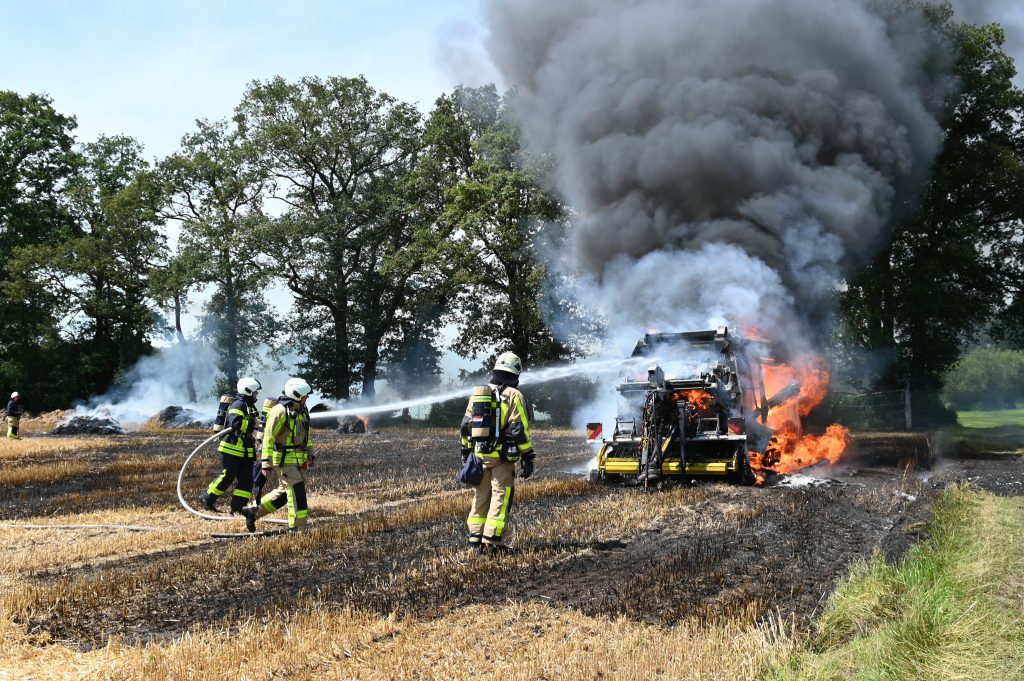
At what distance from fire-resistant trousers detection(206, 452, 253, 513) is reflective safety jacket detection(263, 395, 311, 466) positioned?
1481 millimetres

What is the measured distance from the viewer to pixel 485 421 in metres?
→ 7.57

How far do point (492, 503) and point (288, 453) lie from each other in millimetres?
2581

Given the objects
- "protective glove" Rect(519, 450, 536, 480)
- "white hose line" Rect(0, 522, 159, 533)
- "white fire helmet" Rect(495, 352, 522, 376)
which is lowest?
"white hose line" Rect(0, 522, 159, 533)

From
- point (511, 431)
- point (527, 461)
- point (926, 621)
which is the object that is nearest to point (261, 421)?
point (511, 431)

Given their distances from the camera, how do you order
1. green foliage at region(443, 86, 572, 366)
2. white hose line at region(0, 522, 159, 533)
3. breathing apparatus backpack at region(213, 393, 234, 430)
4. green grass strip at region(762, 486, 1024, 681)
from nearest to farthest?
1. green grass strip at region(762, 486, 1024, 681)
2. white hose line at region(0, 522, 159, 533)
3. breathing apparatus backpack at region(213, 393, 234, 430)
4. green foliage at region(443, 86, 572, 366)

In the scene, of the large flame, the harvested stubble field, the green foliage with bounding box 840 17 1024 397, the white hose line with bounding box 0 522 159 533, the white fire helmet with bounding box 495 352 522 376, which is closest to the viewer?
the harvested stubble field

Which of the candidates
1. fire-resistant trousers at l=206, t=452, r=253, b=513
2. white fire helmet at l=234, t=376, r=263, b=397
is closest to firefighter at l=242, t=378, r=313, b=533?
fire-resistant trousers at l=206, t=452, r=253, b=513

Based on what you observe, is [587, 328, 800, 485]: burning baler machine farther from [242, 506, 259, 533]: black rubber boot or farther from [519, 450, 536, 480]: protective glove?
[242, 506, 259, 533]: black rubber boot

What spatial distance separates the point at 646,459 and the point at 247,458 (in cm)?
522

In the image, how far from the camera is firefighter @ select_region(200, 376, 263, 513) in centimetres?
1012

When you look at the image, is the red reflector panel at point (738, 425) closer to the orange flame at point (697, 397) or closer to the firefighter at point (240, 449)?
the orange flame at point (697, 397)

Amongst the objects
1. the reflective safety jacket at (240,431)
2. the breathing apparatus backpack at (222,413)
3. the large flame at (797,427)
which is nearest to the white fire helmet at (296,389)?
the reflective safety jacket at (240,431)

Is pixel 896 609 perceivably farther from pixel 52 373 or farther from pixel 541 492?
pixel 52 373

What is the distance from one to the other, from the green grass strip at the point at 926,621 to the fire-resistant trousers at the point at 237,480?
22.8 ft
